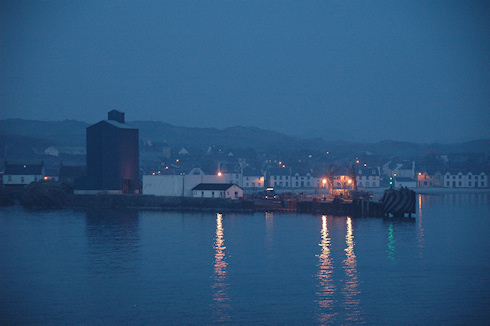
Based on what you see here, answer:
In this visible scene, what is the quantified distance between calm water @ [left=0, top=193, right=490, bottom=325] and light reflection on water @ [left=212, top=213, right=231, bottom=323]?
0.06 m

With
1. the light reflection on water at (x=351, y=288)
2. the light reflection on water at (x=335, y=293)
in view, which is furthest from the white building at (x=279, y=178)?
the light reflection on water at (x=335, y=293)

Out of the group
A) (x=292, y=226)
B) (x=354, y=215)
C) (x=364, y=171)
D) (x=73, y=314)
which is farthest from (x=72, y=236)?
(x=364, y=171)

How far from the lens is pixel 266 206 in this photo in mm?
59062

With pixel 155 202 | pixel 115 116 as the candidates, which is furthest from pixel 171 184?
pixel 115 116

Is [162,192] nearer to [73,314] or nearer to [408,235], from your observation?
[408,235]

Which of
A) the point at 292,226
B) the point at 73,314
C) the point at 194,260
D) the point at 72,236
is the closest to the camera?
the point at 73,314

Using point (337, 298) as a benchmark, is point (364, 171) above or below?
above

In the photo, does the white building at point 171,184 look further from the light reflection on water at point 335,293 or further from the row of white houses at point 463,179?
the row of white houses at point 463,179

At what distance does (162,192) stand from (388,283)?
128ft

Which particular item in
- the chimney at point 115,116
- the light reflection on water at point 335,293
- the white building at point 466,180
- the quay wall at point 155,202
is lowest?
the light reflection on water at point 335,293

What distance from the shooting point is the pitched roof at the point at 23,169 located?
7656 centimetres

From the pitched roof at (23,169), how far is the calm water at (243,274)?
3317 centimetres

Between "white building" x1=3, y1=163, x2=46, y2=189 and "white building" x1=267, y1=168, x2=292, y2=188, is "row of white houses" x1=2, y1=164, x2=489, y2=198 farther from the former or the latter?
"white building" x1=3, y1=163, x2=46, y2=189

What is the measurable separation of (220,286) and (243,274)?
2.47 metres
